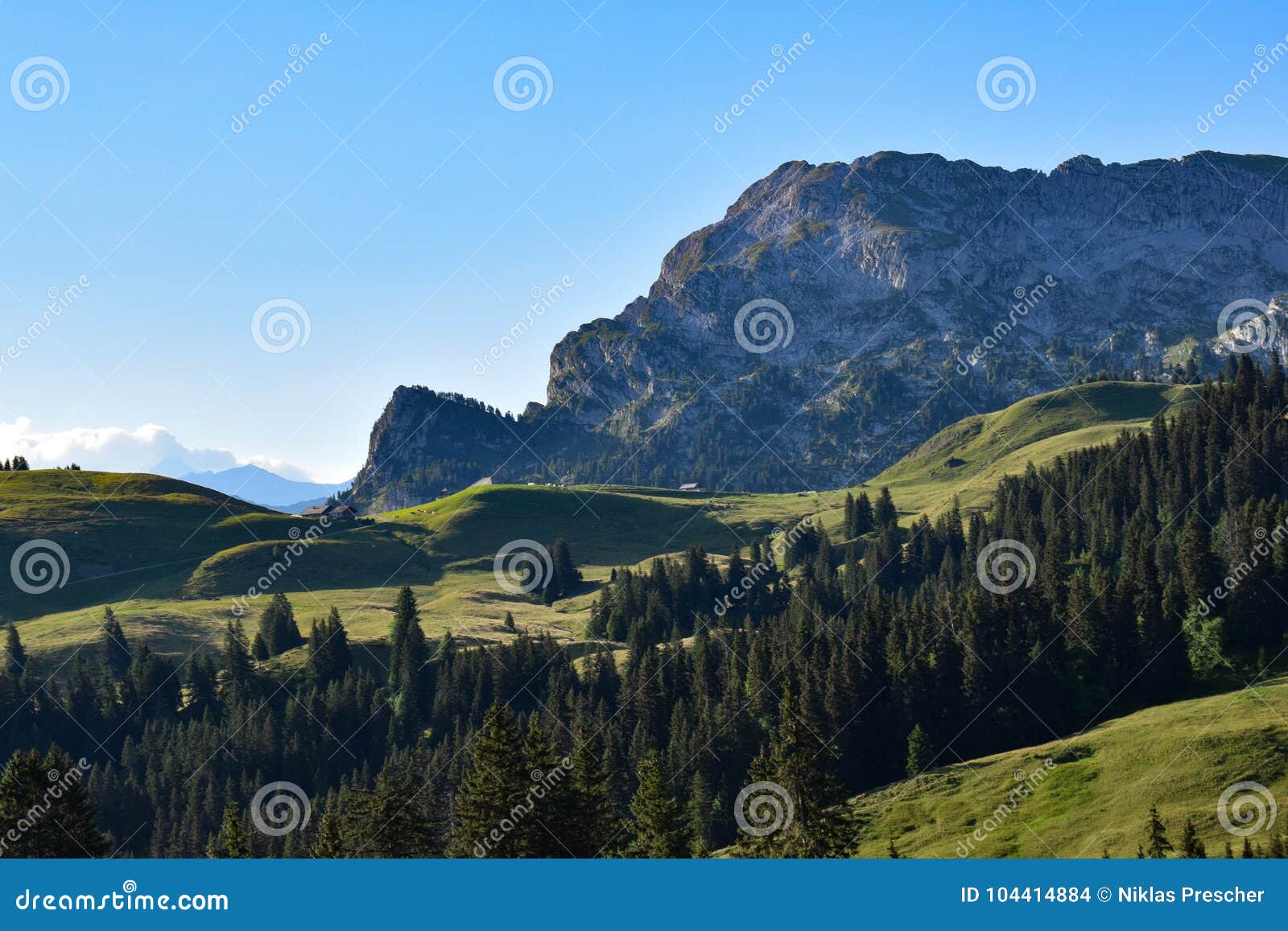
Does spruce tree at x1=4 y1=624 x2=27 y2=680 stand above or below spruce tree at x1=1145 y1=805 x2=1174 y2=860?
above

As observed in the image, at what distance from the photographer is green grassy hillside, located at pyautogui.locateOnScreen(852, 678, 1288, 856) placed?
82.9 meters

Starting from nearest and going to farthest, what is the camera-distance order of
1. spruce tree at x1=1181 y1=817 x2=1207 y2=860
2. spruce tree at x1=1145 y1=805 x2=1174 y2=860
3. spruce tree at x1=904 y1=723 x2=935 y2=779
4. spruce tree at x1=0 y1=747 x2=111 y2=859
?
spruce tree at x1=0 y1=747 x2=111 y2=859 → spruce tree at x1=1181 y1=817 x2=1207 y2=860 → spruce tree at x1=1145 y1=805 x2=1174 y2=860 → spruce tree at x1=904 y1=723 x2=935 y2=779

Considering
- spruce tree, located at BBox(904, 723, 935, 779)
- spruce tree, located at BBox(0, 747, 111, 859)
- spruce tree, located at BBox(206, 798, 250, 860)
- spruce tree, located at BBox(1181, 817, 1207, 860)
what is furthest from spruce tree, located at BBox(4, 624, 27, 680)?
spruce tree, located at BBox(1181, 817, 1207, 860)

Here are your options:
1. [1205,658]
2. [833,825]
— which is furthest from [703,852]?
[1205,658]

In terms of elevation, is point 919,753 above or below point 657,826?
below

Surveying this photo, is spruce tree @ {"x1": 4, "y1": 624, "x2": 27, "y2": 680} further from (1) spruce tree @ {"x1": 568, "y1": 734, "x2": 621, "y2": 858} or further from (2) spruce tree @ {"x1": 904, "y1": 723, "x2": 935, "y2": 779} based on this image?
(1) spruce tree @ {"x1": 568, "y1": 734, "x2": 621, "y2": 858}

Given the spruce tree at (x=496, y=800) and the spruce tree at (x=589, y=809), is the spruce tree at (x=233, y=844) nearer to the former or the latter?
the spruce tree at (x=496, y=800)

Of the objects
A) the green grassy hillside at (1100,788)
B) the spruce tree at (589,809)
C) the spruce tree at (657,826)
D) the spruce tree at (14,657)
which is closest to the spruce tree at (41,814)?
the spruce tree at (589,809)

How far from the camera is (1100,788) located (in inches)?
3607

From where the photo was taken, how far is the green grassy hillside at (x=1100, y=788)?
272ft

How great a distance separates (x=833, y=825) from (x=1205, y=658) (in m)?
77.3

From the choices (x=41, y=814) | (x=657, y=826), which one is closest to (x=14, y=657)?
(x=41, y=814)

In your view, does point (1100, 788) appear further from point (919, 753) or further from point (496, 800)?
point (496, 800)

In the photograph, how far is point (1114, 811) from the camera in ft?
281
